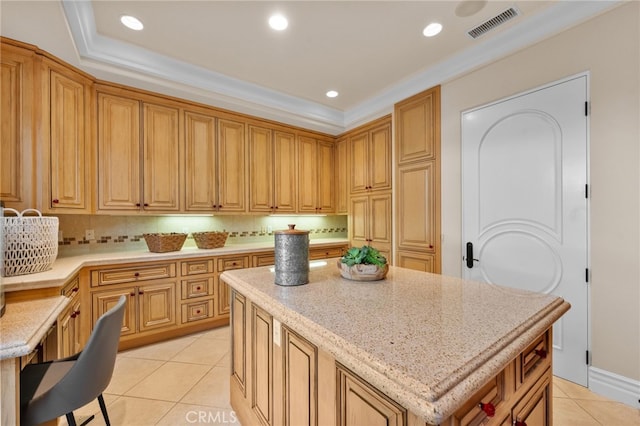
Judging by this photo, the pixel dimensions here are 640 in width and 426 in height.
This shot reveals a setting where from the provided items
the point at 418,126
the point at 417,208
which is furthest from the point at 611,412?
the point at 418,126

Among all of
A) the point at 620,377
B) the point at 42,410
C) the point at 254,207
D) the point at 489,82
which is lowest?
the point at 620,377

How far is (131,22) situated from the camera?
222cm

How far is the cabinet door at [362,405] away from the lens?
0.71 meters

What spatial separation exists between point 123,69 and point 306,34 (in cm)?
172

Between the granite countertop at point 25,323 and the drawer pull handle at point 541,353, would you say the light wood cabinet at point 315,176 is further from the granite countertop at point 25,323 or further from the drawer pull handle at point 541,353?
the drawer pull handle at point 541,353

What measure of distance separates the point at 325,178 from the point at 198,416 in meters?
3.43

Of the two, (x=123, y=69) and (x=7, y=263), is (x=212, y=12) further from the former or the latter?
(x=7, y=263)

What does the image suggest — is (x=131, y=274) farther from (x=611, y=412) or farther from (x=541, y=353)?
(x=611, y=412)

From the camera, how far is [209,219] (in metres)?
3.71

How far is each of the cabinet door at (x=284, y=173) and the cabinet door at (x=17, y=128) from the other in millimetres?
2404

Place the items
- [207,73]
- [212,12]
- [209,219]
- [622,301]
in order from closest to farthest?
[622,301]
[212,12]
[207,73]
[209,219]

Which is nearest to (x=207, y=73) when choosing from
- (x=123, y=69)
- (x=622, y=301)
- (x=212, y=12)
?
(x=123, y=69)

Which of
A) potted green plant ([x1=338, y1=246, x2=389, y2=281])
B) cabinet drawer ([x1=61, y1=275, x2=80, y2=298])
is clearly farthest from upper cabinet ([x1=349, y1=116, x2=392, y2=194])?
cabinet drawer ([x1=61, y1=275, x2=80, y2=298])

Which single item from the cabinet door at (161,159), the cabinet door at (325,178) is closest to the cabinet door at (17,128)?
the cabinet door at (161,159)
